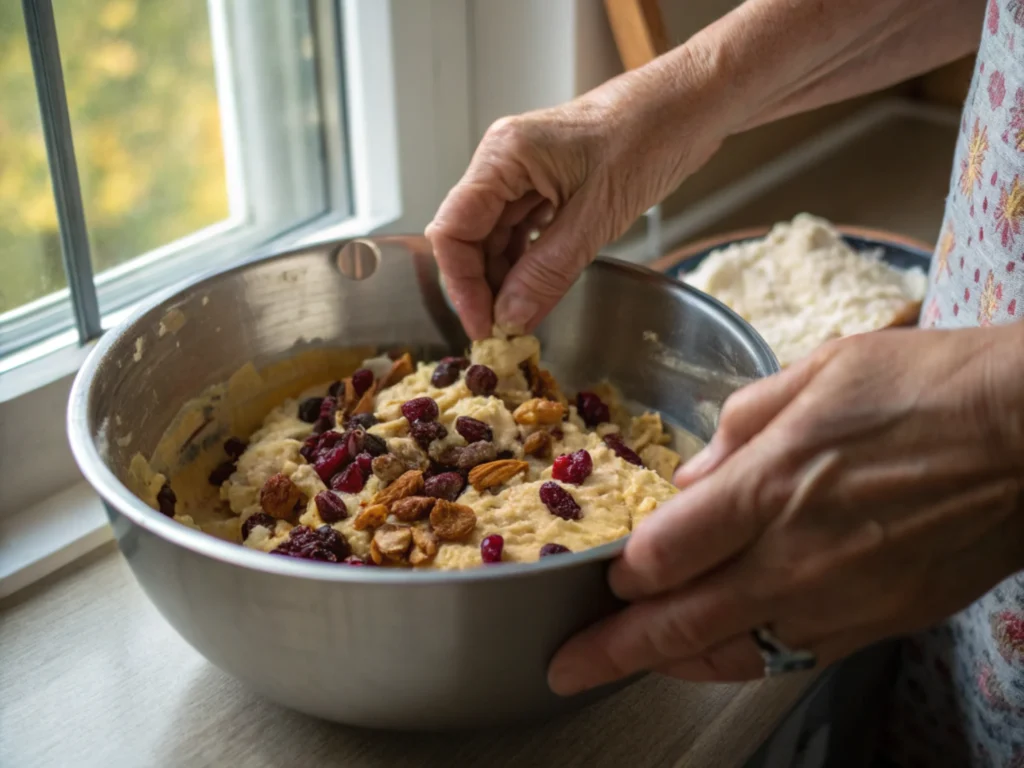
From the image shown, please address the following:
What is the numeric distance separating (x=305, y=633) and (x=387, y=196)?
0.80 meters

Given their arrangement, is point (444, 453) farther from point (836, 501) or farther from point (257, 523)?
point (836, 501)

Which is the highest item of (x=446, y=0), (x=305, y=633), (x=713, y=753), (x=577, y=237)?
(x=446, y=0)

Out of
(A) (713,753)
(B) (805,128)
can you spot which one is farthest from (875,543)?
(B) (805,128)

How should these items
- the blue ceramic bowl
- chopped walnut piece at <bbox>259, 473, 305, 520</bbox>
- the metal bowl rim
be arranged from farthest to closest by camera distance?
the blue ceramic bowl < chopped walnut piece at <bbox>259, 473, 305, 520</bbox> < the metal bowl rim

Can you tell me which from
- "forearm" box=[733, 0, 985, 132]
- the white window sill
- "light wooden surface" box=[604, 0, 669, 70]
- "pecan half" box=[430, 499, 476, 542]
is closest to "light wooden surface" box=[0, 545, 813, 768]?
the white window sill

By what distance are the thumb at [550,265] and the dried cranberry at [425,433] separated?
13 cm

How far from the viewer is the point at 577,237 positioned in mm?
953

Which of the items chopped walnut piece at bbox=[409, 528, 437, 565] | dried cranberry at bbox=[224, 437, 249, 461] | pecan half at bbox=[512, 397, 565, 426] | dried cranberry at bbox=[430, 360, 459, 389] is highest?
dried cranberry at bbox=[430, 360, 459, 389]

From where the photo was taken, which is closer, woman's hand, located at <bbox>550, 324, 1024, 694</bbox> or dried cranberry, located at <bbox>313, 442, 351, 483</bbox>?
woman's hand, located at <bbox>550, 324, 1024, 694</bbox>

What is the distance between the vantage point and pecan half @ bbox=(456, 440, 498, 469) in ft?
2.92

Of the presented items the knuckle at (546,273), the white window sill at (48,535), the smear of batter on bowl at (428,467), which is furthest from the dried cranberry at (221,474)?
the knuckle at (546,273)

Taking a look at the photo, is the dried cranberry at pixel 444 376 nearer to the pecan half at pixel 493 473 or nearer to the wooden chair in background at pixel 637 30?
the pecan half at pixel 493 473

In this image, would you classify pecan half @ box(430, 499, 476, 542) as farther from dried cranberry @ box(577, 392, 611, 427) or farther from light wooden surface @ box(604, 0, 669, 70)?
light wooden surface @ box(604, 0, 669, 70)

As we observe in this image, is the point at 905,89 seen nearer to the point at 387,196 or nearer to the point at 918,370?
the point at 387,196
